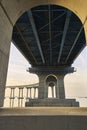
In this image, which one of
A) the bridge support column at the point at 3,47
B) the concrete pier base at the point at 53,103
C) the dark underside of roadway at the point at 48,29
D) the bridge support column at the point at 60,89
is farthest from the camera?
the bridge support column at the point at 60,89

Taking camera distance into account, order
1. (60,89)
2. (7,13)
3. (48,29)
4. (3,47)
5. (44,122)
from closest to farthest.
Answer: (44,122) → (3,47) → (7,13) → (48,29) → (60,89)

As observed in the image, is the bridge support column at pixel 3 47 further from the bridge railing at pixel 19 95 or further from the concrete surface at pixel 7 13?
the bridge railing at pixel 19 95

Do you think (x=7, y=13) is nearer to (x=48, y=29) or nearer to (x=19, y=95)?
(x=48, y=29)

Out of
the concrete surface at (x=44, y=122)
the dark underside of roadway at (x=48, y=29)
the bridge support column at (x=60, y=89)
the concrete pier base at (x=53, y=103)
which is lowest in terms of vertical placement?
the concrete pier base at (x=53, y=103)

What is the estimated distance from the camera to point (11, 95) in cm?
5897

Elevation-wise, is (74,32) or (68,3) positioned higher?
(74,32)

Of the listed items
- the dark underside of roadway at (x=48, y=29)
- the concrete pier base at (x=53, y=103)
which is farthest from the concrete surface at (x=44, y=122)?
the concrete pier base at (x=53, y=103)

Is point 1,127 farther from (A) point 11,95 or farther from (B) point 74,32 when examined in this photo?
(A) point 11,95

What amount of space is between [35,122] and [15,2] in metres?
5.65

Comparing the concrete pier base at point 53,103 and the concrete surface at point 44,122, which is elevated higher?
the concrete surface at point 44,122

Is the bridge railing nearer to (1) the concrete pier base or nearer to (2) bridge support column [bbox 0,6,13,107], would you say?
(1) the concrete pier base

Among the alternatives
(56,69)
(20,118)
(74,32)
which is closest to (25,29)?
(74,32)

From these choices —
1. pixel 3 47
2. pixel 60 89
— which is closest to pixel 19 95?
pixel 60 89

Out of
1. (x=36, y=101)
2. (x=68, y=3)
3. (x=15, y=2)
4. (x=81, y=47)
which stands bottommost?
(x=36, y=101)
